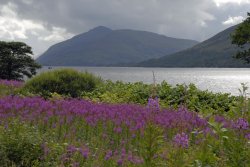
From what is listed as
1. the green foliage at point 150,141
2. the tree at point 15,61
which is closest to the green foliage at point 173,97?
the green foliage at point 150,141

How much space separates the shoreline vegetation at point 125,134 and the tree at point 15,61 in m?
17.6

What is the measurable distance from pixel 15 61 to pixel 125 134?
24.4 m

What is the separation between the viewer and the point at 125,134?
8.94m

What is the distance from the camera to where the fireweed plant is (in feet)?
16.6

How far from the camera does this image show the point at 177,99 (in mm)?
16250

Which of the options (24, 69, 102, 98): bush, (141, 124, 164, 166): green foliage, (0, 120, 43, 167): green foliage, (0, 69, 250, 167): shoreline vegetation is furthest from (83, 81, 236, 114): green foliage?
(141, 124, 164, 166): green foliage

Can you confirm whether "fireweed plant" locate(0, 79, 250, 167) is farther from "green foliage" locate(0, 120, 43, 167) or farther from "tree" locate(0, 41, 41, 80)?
"tree" locate(0, 41, 41, 80)

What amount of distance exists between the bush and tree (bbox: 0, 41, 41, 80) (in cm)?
1332

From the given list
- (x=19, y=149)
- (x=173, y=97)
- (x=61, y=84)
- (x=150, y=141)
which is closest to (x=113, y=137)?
(x=19, y=149)

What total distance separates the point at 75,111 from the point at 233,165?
6.03 meters

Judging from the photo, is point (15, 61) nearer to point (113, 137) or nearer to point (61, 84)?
point (61, 84)

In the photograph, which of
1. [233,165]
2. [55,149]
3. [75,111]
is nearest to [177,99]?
[75,111]

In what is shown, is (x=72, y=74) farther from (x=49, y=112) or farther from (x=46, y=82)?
(x=49, y=112)

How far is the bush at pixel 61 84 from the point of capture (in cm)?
1808
